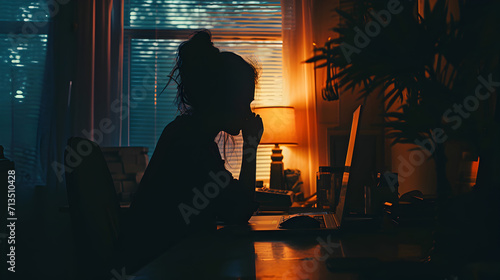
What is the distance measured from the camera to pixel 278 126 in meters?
2.50

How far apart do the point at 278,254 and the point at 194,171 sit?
46 cm

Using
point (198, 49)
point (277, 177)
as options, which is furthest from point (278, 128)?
point (198, 49)

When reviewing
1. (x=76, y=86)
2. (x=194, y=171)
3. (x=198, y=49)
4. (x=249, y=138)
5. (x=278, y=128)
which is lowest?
(x=194, y=171)

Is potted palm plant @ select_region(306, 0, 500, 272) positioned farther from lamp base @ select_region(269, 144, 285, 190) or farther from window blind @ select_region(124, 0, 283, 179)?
window blind @ select_region(124, 0, 283, 179)

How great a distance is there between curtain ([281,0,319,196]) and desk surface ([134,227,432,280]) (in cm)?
171

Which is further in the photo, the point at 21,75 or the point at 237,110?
the point at 21,75

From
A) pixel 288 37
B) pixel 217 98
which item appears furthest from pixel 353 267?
pixel 288 37

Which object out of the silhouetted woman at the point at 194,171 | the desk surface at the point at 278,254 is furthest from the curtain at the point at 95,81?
the desk surface at the point at 278,254

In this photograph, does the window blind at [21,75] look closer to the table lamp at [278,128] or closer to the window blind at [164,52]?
the window blind at [164,52]

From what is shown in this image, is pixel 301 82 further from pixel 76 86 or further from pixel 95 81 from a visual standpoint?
pixel 76 86

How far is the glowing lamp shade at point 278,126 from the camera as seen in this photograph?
2.49 metres

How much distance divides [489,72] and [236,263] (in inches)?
20.6

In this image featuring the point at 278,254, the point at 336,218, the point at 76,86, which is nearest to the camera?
the point at 278,254

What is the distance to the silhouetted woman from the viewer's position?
1.10 m
